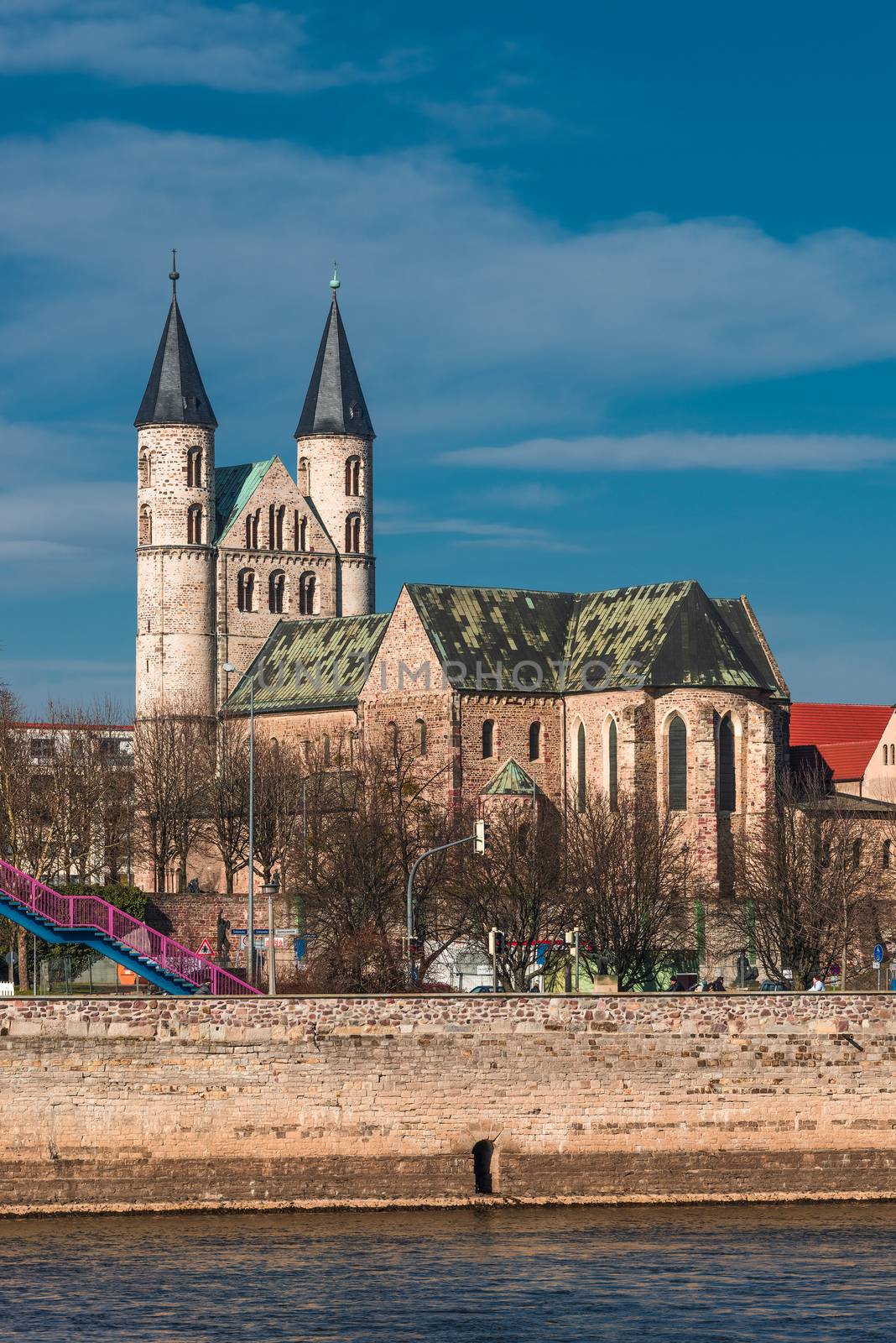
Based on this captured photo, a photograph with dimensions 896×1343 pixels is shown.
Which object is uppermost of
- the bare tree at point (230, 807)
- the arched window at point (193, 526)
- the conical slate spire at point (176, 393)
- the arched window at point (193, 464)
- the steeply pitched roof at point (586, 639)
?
the conical slate spire at point (176, 393)

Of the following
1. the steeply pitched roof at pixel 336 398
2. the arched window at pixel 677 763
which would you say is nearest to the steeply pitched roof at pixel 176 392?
the steeply pitched roof at pixel 336 398

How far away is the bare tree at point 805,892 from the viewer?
74812 mm

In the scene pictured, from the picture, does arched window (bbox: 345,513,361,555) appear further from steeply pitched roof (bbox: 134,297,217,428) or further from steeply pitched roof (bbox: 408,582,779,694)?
steeply pitched roof (bbox: 408,582,779,694)

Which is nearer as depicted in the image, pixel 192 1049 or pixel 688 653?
pixel 192 1049

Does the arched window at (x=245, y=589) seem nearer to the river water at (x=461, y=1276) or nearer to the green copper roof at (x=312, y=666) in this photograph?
the green copper roof at (x=312, y=666)

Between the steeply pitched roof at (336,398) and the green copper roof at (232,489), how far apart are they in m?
3.62

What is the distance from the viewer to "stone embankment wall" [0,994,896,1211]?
45844mm

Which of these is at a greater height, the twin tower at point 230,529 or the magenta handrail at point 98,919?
the twin tower at point 230,529

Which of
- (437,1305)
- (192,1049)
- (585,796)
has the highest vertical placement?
(585,796)

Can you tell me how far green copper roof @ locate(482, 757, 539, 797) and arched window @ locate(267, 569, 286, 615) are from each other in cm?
3511

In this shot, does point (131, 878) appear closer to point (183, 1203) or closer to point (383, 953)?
point (383, 953)

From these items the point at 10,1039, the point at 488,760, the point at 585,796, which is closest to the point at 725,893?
the point at 585,796

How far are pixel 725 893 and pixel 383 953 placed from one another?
26893 mm

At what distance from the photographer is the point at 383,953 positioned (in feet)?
219
